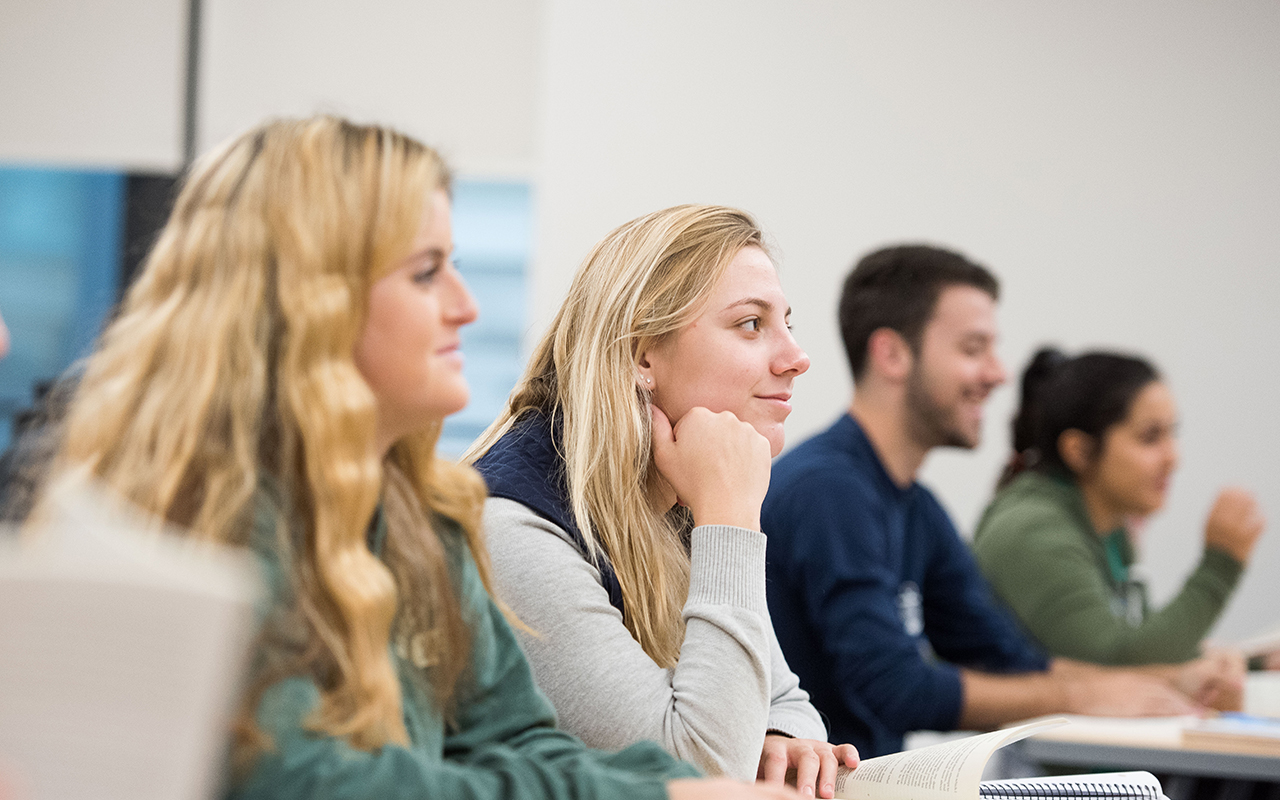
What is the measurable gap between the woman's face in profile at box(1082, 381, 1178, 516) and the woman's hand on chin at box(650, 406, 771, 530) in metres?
1.97

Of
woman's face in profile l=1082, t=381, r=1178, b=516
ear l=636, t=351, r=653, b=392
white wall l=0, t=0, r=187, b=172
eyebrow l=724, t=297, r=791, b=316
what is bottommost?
woman's face in profile l=1082, t=381, r=1178, b=516

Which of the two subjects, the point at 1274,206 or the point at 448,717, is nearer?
the point at 448,717

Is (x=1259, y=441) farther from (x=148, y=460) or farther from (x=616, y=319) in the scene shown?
(x=148, y=460)

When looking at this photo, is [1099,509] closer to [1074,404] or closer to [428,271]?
[1074,404]

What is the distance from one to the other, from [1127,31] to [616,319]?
129 inches

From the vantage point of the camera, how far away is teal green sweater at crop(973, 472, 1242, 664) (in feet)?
8.54

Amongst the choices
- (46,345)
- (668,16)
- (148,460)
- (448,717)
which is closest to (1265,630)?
(668,16)

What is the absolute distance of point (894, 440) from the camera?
2277mm

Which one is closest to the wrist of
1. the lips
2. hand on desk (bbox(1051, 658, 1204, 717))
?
the lips

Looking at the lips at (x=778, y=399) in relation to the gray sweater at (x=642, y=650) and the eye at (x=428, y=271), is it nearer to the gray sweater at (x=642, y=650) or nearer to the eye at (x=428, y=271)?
the gray sweater at (x=642, y=650)

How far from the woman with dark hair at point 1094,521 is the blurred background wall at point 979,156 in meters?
0.69

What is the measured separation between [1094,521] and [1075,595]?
396mm

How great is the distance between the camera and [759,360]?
1.37 m

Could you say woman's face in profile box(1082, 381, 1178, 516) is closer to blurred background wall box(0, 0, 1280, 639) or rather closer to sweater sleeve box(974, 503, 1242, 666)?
sweater sleeve box(974, 503, 1242, 666)
